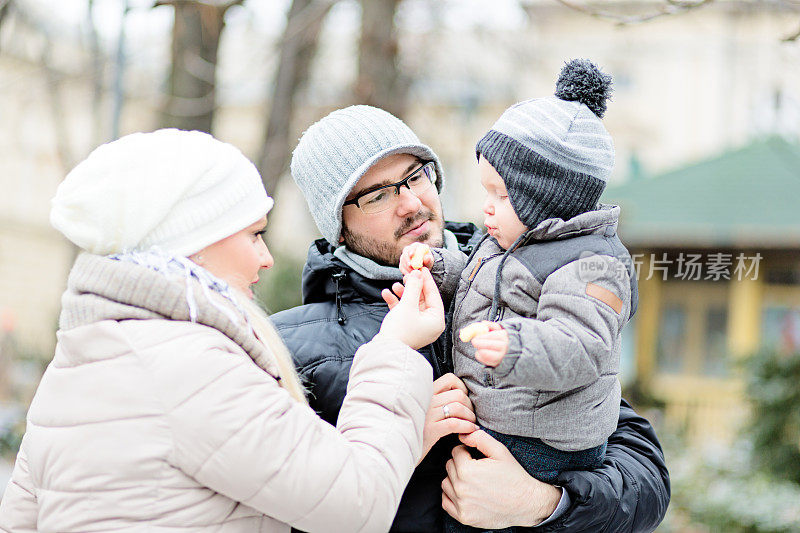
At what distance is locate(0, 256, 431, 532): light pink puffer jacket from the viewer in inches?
70.3

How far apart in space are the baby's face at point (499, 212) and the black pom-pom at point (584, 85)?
11.9 inches

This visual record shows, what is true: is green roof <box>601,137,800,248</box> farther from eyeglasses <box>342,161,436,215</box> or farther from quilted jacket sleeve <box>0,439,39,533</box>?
quilted jacket sleeve <box>0,439,39,533</box>

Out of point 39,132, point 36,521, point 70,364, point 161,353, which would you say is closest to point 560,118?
point 161,353

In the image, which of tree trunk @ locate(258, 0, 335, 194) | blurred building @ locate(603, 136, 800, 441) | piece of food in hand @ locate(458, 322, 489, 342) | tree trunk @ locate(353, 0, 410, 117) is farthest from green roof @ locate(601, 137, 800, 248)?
piece of food in hand @ locate(458, 322, 489, 342)

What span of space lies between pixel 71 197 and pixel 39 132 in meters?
19.8

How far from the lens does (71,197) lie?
1.94 m

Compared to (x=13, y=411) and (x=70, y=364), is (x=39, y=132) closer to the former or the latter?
(x=13, y=411)

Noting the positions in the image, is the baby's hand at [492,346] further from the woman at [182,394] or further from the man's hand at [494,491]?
the man's hand at [494,491]

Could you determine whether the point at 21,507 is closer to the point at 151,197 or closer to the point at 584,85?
the point at 151,197

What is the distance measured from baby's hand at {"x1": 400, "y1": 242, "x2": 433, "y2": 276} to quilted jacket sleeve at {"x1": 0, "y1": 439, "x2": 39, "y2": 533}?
43.1 inches

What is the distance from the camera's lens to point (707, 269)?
11453 mm

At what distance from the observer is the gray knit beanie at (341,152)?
2.69 m

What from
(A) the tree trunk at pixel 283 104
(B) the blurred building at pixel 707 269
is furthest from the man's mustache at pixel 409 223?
(B) the blurred building at pixel 707 269

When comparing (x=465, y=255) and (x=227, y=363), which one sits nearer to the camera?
(x=227, y=363)
